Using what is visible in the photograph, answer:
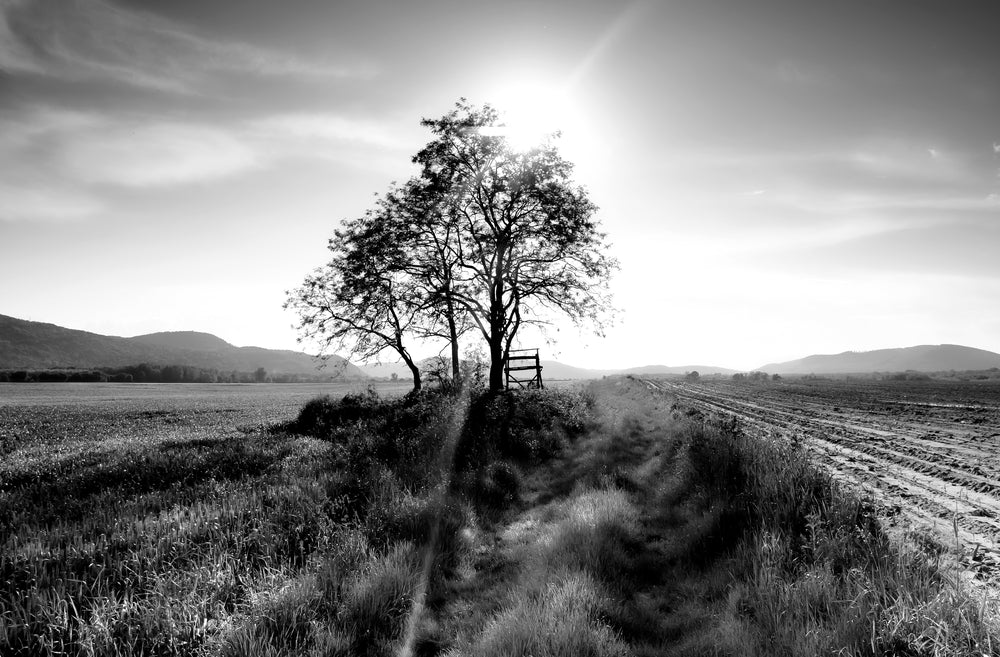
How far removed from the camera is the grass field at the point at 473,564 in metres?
3.56

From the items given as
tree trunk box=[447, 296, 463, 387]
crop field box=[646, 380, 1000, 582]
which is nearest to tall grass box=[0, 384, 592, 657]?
crop field box=[646, 380, 1000, 582]

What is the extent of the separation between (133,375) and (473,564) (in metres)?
135

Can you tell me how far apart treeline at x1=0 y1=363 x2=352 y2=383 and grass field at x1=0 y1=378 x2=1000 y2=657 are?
9846 cm

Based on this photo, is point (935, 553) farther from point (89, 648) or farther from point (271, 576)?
point (89, 648)

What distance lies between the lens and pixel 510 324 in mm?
24484

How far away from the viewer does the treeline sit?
89.7 meters

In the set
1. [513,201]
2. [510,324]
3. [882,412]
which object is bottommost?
[882,412]

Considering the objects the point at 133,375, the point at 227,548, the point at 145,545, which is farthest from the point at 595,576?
the point at 133,375

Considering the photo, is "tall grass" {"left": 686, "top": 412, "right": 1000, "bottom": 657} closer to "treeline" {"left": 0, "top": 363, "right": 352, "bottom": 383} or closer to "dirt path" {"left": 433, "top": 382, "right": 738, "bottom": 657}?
"dirt path" {"left": 433, "top": 382, "right": 738, "bottom": 657}

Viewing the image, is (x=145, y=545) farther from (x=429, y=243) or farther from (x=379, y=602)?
(x=429, y=243)

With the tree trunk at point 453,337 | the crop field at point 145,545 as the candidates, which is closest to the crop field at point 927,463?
the crop field at point 145,545

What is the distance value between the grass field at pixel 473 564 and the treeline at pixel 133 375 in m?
98.5

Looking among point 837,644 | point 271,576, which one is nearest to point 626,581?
point 837,644

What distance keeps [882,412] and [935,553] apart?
2053 cm
